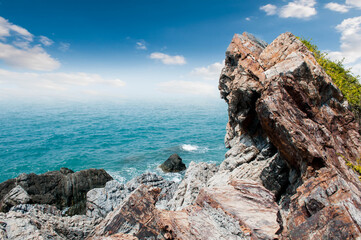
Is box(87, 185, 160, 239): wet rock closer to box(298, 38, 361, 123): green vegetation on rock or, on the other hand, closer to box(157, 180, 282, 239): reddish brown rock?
box(157, 180, 282, 239): reddish brown rock

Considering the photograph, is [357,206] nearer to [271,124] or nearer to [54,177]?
[271,124]

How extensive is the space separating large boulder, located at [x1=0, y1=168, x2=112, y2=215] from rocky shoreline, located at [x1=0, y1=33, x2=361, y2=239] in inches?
264

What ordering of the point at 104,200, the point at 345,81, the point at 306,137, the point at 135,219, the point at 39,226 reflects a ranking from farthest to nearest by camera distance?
1. the point at 104,200
2. the point at 345,81
3. the point at 39,226
4. the point at 306,137
5. the point at 135,219

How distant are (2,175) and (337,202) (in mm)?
63009

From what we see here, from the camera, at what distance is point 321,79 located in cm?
1477

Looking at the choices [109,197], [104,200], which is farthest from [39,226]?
[109,197]

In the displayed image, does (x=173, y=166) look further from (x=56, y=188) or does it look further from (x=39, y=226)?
(x=39, y=226)

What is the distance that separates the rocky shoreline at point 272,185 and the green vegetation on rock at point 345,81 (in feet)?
9.56

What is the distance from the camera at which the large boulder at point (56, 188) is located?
26328 mm

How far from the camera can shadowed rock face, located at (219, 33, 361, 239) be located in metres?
8.64

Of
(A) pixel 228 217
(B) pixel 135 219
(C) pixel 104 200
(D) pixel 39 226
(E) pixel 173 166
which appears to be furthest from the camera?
(E) pixel 173 166

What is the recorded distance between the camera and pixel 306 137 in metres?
Result: 11.9

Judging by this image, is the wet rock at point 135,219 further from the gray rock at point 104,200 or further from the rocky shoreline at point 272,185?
the gray rock at point 104,200

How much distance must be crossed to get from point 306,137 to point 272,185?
5198 mm
